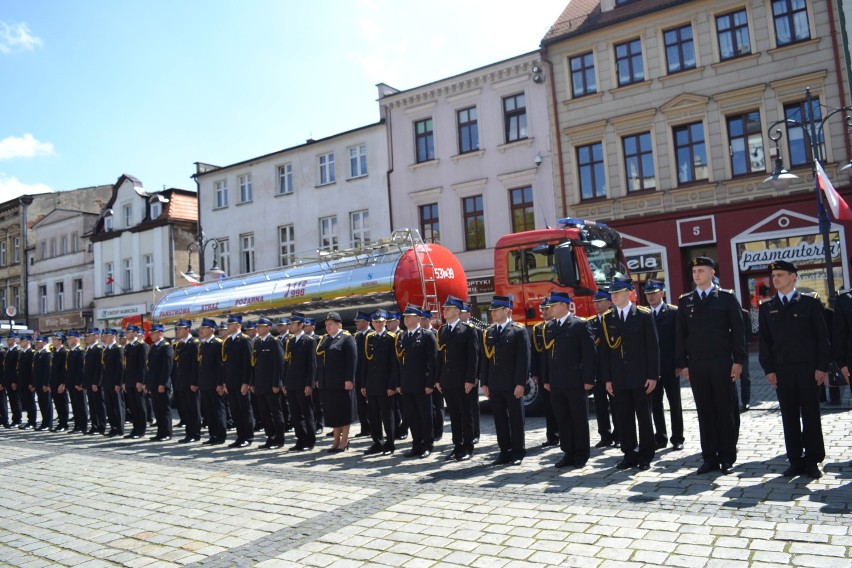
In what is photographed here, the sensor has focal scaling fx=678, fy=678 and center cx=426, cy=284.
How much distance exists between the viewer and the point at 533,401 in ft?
39.0

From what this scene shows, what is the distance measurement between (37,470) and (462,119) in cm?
1930

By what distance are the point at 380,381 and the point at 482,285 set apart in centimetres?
1455

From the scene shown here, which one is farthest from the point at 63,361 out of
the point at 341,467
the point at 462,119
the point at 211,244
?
the point at 211,244

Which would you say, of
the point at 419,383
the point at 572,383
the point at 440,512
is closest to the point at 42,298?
the point at 419,383

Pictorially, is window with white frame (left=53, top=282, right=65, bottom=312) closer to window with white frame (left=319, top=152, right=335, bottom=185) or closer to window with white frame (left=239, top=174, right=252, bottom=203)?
window with white frame (left=239, top=174, right=252, bottom=203)

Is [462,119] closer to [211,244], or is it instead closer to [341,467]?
[211,244]

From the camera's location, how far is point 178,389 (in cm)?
1187

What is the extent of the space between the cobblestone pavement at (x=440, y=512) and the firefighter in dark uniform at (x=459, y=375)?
1.53ft

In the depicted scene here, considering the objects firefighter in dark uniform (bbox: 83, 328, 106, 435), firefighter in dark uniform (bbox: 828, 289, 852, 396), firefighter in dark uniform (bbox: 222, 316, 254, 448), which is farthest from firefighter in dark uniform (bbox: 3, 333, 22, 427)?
firefighter in dark uniform (bbox: 828, 289, 852, 396)

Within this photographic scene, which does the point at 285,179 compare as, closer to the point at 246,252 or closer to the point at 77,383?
the point at 246,252

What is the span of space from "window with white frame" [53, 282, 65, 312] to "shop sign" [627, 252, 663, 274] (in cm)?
3480

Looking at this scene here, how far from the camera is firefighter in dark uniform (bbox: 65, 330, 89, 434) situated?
14.1 metres

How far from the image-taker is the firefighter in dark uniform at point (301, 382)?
33.1 feet

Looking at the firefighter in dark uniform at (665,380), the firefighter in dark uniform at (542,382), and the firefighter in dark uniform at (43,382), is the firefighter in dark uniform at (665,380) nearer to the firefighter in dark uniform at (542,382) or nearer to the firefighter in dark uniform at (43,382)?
the firefighter in dark uniform at (542,382)
